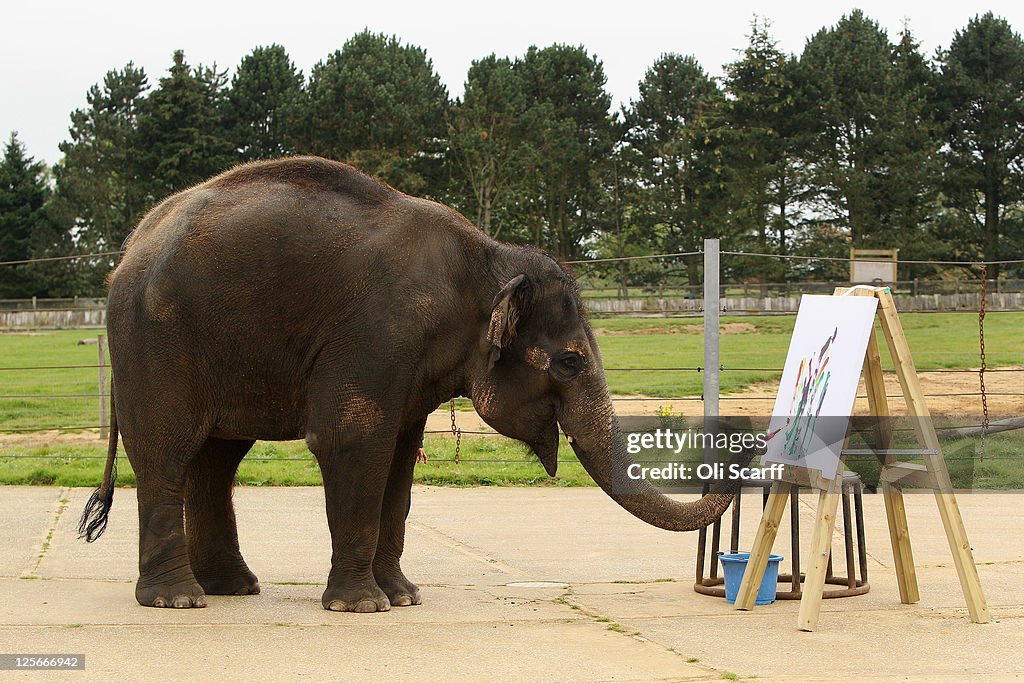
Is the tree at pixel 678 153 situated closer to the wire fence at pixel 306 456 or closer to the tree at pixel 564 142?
the tree at pixel 564 142

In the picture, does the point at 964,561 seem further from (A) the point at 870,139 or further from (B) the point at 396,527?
(A) the point at 870,139

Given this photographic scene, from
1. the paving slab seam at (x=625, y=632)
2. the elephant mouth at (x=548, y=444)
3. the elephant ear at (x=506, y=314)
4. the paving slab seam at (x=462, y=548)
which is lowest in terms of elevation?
the paving slab seam at (x=462, y=548)

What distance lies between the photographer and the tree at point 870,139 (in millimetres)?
51750

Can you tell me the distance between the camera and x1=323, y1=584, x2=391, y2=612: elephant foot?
6.98 metres

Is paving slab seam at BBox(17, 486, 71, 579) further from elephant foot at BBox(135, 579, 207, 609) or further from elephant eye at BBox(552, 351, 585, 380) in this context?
elephant eye at BBox(552, 351, 585, 380)

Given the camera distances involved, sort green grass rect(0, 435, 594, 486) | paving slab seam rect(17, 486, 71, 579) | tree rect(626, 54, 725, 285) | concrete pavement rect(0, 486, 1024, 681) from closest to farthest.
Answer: concrete pavement rect(0, 486, 1024, 681) → paving slab seam rect(17, 486, 71, 579) → green grass rect(0, 435, 594, 486) → tree rect(626, 54, 725, 285)

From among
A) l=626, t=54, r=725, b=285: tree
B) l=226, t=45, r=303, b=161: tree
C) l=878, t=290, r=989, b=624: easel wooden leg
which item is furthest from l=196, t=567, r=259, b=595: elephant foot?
l=226, t=45, r=303, b=161: tree

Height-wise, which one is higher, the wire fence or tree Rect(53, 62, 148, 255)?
tree Rect(53, 62, 148, 255)

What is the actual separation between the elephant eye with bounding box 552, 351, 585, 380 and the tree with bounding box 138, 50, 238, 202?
168 feet

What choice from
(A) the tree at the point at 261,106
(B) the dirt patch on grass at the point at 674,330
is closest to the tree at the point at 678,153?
(B) the dirt patch on grass at the point at 674,330

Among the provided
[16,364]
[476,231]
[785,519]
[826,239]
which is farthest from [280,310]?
[826,239]

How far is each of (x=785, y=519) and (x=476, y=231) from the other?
434 centimetres

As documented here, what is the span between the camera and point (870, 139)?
5309 cm

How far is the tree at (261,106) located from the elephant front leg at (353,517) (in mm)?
53284
